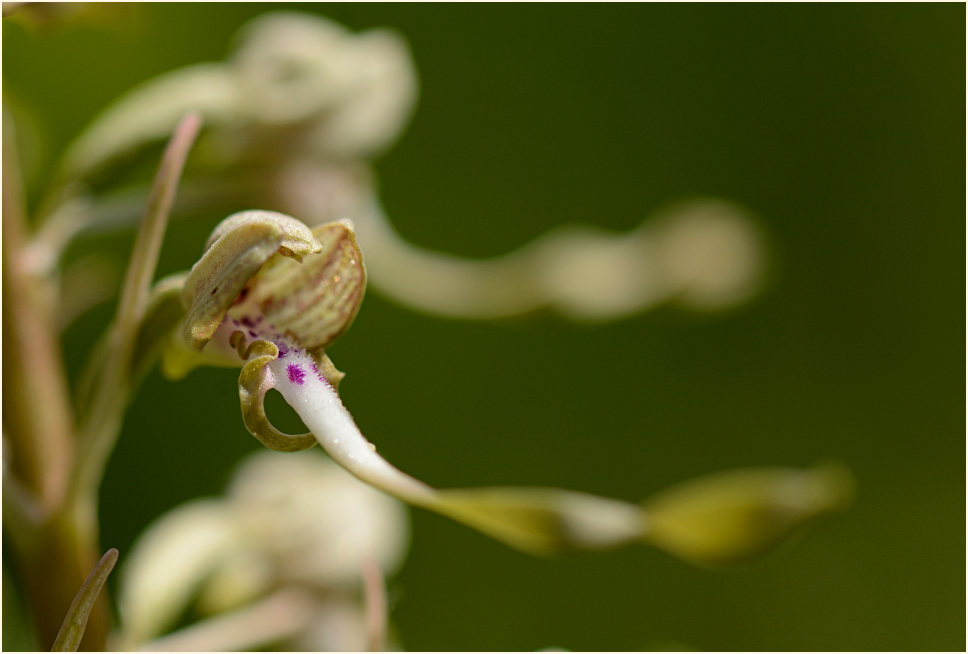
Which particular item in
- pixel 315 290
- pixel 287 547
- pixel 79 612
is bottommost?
pixel 287 547

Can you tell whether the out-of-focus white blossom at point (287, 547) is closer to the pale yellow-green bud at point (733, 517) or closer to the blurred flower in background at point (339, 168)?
the blurred flower in background at point (339, 168)

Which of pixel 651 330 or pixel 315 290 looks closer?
pixel 315 290

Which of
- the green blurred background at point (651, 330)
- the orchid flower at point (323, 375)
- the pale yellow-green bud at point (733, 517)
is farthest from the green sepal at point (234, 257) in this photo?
the green blurred background at point (651, 330)

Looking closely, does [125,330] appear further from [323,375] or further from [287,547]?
→ [287,547]

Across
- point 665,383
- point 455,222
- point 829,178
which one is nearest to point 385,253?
point 455,222

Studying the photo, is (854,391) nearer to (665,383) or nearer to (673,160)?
(665,383)

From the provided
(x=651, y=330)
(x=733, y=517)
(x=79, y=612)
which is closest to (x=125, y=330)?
(x=79, y=612)

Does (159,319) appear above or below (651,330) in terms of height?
above
